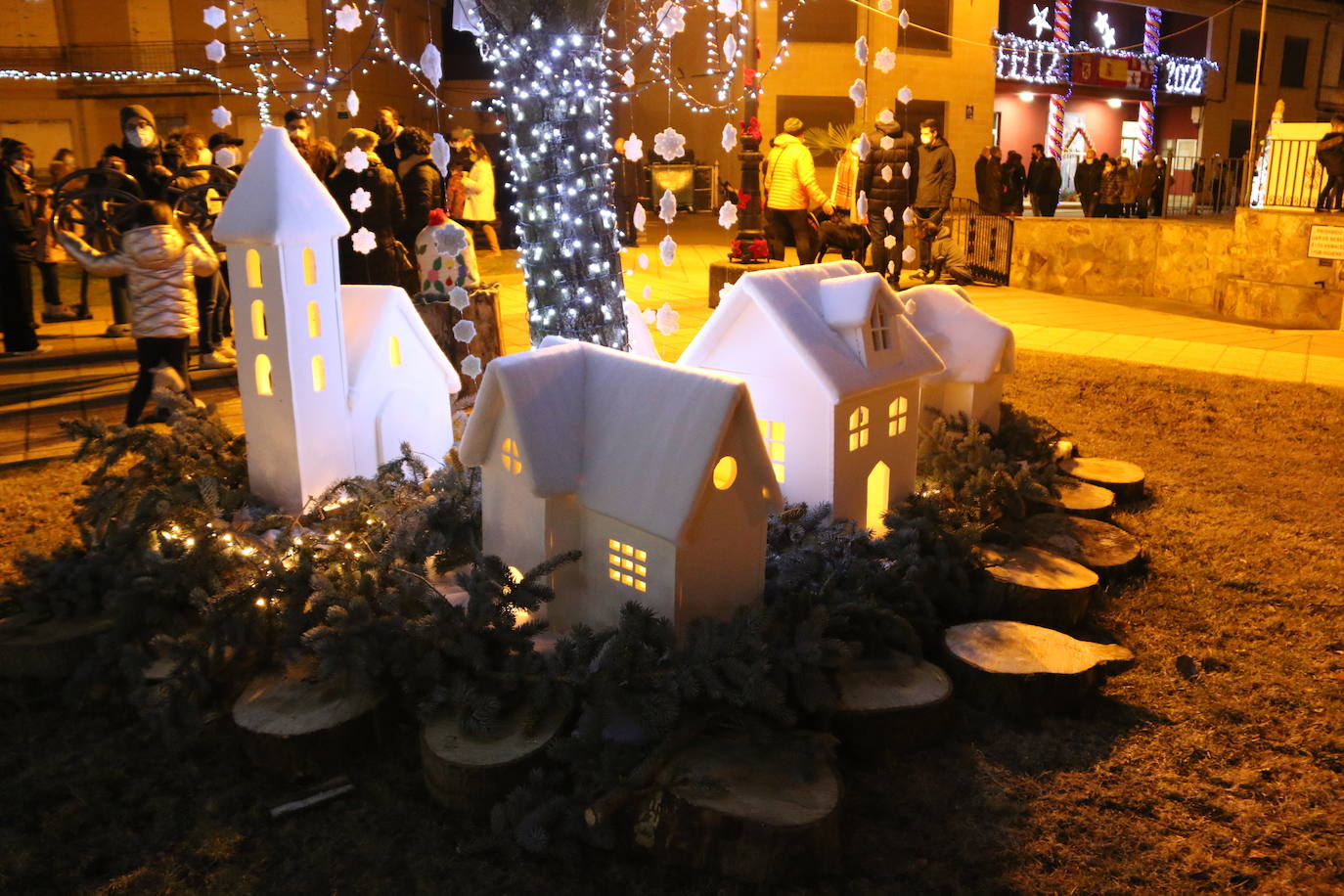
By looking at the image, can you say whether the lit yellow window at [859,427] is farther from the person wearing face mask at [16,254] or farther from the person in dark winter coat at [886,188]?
the person wearing face mask at [16,254]

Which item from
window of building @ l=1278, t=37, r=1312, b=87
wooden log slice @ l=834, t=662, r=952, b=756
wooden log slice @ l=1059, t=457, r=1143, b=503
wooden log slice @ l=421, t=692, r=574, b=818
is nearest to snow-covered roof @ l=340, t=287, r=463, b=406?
wooden log slice @ l=421, t=692, r=574, b=818

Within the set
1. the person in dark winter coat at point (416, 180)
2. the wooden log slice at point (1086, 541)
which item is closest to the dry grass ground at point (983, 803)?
the wooden log slice at point (1086, 541)

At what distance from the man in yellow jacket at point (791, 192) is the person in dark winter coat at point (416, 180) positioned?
4.28m

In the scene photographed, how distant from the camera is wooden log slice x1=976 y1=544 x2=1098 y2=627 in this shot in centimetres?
468

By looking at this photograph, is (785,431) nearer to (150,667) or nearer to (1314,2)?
(150,667)

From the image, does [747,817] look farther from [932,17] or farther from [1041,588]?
[932,17]

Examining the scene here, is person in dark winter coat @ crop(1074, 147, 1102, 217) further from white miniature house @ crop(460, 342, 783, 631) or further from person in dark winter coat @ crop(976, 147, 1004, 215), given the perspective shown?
white miniature house @ crop(460, 342, 783, 631)

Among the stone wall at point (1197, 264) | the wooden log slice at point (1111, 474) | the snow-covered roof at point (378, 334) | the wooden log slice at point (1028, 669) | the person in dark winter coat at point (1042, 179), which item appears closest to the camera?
the wooden log slice at point (1028, 669)

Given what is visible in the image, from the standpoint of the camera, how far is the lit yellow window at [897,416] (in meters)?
5.15

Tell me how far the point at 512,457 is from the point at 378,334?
1749mm

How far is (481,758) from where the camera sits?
3.47m

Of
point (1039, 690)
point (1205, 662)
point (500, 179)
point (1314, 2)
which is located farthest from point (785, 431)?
point (1314, 2)

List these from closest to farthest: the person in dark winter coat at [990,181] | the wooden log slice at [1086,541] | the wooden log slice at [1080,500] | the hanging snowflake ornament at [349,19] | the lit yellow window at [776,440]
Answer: the lit yellow window at [776,440]
the wooden log slice at [1086,541]
the hanging snowflake ornament at [349,19]
the wooden log slice at [1080,500]
the person in dark winter coat at [990,181]

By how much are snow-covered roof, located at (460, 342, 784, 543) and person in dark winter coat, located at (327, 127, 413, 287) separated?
17.5ft
